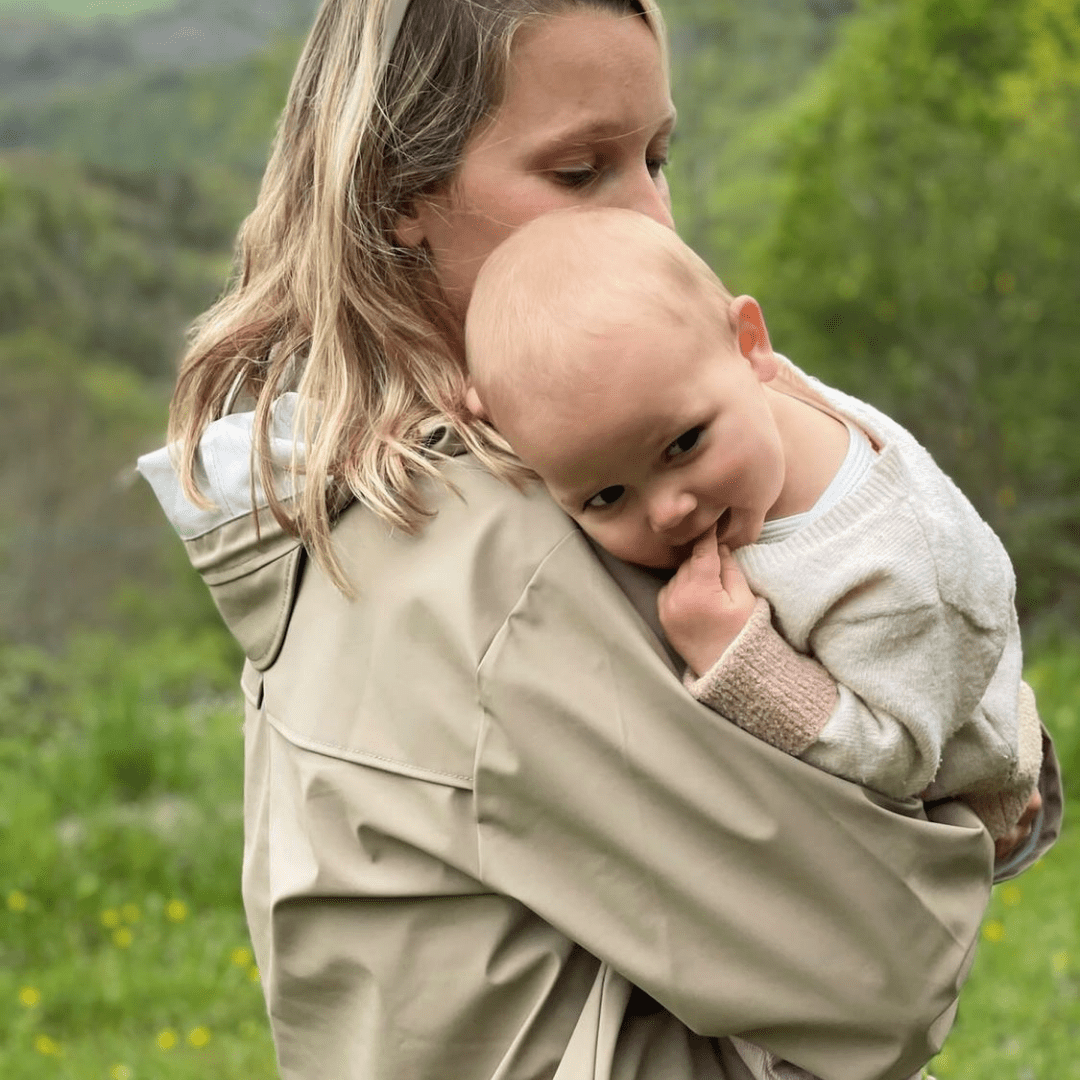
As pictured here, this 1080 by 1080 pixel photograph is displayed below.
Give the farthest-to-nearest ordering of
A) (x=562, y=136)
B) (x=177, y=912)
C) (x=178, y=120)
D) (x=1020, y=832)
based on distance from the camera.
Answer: (x=178, y=120), (x=177, y=912), (x=1020, y=832), (x=562, y=136)

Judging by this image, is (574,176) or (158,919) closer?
(574,176)

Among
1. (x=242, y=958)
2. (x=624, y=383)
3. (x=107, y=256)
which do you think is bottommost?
(x=107, y=256)

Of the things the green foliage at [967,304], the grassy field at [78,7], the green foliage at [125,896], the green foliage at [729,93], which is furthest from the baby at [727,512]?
the grassy field at [78,7]

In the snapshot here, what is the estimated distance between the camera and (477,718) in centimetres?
160

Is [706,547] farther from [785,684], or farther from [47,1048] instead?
[47,1048]

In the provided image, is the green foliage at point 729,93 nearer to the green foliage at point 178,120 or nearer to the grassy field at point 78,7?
the green foliage at point 178,120

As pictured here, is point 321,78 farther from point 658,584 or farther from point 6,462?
point 6,462

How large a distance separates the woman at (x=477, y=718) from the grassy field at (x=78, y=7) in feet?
45.1

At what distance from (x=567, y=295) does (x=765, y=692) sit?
0.45 meters

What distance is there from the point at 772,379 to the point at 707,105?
46.8 ft

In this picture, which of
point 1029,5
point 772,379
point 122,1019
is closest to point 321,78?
point 772,379

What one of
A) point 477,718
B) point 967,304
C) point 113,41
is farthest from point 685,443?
point 113,41

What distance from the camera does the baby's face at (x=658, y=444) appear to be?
1574mm

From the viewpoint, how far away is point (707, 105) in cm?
1535
